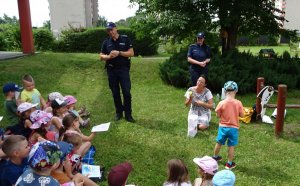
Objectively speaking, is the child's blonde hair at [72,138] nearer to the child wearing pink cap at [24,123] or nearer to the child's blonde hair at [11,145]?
the child wearing pink cap at [24,123]

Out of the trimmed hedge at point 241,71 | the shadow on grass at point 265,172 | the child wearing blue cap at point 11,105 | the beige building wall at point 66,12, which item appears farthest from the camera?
the beige building wall at point 66,12

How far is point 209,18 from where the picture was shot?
11414 millimetres

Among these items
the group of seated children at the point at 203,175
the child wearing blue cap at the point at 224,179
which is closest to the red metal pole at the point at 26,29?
the group of seated children at the point at 203,175

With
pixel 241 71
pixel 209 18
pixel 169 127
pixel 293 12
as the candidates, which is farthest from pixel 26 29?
pixel 293 12

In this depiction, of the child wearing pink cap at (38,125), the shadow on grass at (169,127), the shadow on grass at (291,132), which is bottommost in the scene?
the shadow on grass at (291,132)

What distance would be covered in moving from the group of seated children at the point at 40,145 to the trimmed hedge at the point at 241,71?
221 inches

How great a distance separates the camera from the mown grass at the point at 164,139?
5270 millimetres

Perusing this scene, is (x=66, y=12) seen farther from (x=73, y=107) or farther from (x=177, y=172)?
(x=177, y=172)

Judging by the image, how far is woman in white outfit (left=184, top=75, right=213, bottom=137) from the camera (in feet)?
→ 22.3

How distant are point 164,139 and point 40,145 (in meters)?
3.71

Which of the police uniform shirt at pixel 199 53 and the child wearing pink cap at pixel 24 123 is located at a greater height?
the police uniform shirt at pixel 199 53

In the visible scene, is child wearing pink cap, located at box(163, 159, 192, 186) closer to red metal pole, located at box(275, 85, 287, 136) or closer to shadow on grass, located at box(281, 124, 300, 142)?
red metal pole, located at box(275, 85, 287, 136)

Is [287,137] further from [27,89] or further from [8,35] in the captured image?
[8,35]

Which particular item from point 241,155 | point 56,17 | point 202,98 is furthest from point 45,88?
point 56,17
